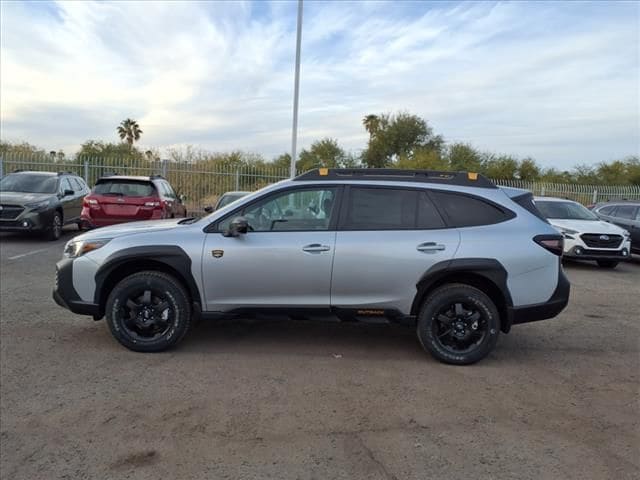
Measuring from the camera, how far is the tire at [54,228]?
12.4 m

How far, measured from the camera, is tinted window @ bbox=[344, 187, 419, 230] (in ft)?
16.2

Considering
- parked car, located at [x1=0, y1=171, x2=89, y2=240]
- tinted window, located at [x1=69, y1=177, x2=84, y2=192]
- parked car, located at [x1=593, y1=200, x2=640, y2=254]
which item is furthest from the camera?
tinted window, located at [x1=69, y1=177, x2=84, y2=192]

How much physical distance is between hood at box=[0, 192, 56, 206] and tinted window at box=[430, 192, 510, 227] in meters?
10.4

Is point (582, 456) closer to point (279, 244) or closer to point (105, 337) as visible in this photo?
point (279, 244)

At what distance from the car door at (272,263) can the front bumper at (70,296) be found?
112 centimetres

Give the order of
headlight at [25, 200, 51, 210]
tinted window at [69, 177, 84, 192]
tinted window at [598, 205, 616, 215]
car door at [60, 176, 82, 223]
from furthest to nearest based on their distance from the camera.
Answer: tinted window at [598, 205, 616, 215], tinted window at [69, 177, 84, 192], car door at [60, 176, 82, 223], headlight at [25, 200, 51, 210]

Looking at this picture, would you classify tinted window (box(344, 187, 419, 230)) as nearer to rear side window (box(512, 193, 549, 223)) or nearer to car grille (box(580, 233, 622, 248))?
rear side window (box(512, 193, 549, 223))

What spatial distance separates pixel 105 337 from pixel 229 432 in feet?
8.32

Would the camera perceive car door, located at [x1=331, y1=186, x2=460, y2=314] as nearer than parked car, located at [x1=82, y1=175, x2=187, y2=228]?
Yes

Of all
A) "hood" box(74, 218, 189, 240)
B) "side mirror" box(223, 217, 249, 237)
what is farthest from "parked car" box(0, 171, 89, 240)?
"side mirror" box(223, 217, 249, 237)

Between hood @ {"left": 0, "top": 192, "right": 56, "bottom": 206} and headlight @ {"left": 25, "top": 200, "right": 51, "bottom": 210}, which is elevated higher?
hood @ {"left": 0, "top": 192, "right": 56, "bottom": 206}

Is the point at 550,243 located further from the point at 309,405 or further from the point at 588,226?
the point at 588,226

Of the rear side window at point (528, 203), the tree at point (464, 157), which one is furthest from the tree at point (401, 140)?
the rear side window at point (528, 203)

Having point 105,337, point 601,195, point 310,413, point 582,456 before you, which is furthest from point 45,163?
point 601,195
